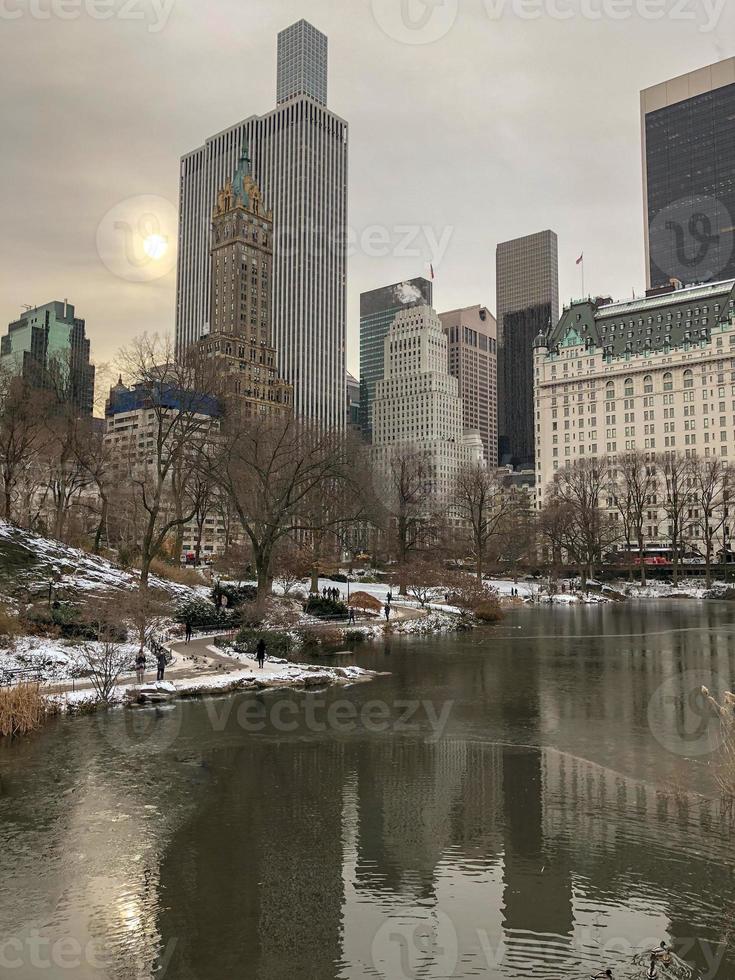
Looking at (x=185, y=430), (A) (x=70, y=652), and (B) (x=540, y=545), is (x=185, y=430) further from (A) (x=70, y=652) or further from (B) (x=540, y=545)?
(B) (x=540, y=545)

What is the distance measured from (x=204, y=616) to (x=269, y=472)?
9371 millimetres

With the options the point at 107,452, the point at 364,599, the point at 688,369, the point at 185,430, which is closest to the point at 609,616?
the point at 364,599

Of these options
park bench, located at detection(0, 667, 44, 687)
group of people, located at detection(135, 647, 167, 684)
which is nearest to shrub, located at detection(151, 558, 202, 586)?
group of people, located at detection(135, 647, 167, 684)

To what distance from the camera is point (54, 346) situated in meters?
112

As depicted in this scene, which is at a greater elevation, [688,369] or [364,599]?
[688,369]

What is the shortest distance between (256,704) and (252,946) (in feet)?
50.0

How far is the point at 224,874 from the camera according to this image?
11555 mm

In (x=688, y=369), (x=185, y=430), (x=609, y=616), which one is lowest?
(x=609, y=616)

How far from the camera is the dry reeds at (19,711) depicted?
66.1 feet

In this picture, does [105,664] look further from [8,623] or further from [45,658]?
[8,623]

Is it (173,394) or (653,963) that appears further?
(173,394)

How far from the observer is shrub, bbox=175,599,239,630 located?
38469mm

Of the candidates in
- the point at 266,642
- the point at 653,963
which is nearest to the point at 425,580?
the point at 266,642

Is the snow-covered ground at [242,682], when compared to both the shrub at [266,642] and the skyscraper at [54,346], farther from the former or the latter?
the skyscraper at [54,346]
